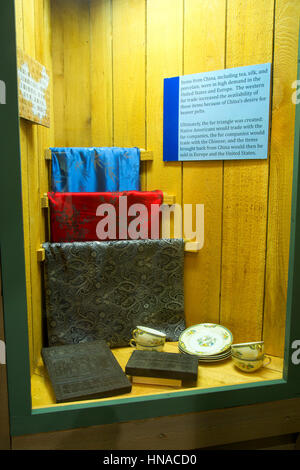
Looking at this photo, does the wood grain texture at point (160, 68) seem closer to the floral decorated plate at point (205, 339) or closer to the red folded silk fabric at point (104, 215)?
the red folded silk fabric at point (104, 215)

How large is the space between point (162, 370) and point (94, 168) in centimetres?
83

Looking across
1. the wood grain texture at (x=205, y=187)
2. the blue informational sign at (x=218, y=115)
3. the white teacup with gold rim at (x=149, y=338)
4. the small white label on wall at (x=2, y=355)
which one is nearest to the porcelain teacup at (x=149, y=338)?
the white teacup with gold rim at (x=149, y=338)

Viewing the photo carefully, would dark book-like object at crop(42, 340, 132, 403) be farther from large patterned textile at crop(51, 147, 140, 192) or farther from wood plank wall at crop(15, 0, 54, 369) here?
large patterned textile at crop(51, 147, 140, 192)

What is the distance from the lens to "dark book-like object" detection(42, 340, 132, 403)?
3.79ft

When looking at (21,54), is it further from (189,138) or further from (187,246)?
(187,246)

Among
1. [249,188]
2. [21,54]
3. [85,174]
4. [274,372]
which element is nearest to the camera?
[21,54]

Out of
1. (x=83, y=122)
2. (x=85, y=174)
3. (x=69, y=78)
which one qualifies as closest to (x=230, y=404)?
(x=85, y=174)

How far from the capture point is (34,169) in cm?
139

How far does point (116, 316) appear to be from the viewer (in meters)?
1.52

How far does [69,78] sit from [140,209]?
650mm

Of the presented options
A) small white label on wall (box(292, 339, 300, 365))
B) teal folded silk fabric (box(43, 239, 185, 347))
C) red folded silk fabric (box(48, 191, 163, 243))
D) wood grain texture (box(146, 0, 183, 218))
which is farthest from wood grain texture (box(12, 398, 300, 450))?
wood grain texture (box(146, 0, 183, 218))

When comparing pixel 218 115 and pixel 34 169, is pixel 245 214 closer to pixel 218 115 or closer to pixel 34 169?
pixel 218 115

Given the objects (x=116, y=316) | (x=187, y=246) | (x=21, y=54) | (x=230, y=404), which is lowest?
(x=230, y=404)

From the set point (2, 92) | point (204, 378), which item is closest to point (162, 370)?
point (204, 378)
